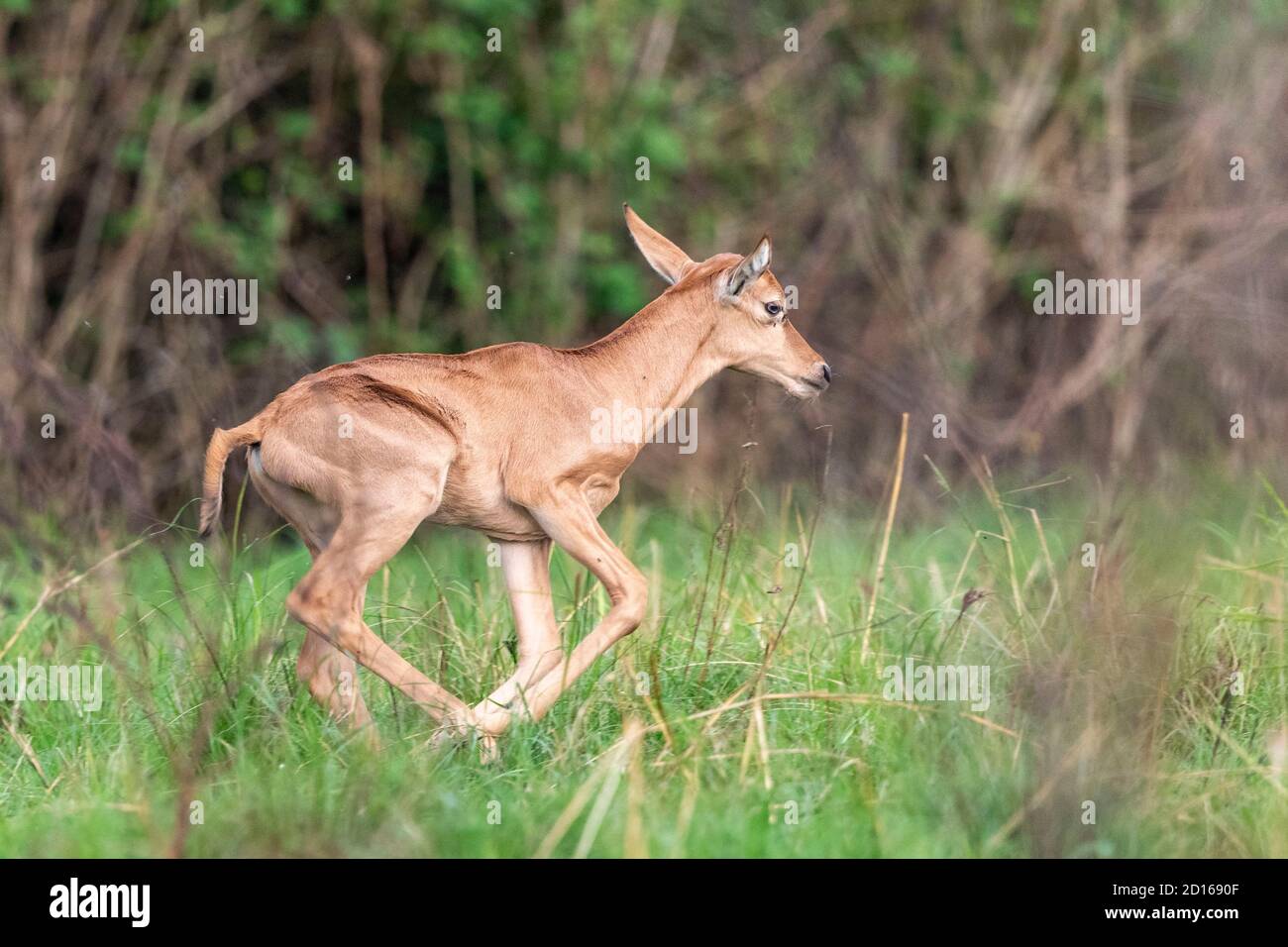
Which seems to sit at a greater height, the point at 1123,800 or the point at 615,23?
the point at 615,23

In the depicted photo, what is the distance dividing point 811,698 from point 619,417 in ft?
4.18

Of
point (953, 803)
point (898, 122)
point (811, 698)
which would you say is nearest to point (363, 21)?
point (898, 122)

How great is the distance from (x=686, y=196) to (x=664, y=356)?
861 cm

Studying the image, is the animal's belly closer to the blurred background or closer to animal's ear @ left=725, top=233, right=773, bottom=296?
animal's ear @ left=725, top=233, right=773, bottom=296

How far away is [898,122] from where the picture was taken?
49.9ft

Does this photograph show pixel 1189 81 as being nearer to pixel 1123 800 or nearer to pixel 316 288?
pixel 316 288

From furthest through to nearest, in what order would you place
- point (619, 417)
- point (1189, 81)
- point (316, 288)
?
point (1189, 81)
point (316, 288)
point (619, 417)

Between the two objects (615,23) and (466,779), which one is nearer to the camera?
(466,779)

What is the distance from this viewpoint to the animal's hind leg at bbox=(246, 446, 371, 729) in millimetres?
5676

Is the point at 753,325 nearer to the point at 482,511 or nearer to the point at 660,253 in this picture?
the point at 660,253

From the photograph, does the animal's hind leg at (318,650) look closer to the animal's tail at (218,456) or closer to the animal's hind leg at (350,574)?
the animal's tail at (218,456)

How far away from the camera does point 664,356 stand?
6.06 meters

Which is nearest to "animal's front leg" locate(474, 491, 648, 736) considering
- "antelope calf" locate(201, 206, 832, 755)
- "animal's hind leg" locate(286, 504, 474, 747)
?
"antelope calf" locate(201, 206, 832, 755)

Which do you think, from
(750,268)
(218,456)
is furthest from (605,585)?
(218,456)
